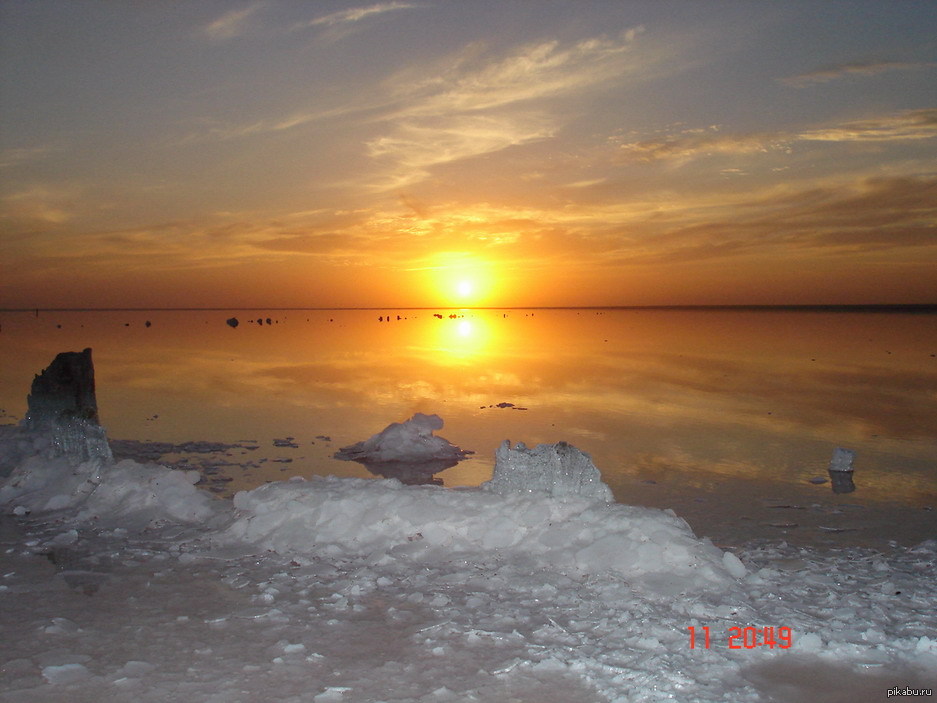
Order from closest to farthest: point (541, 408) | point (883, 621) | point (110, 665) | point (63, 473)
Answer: point (110, 665)
point (883, 621)
point (63, 473)
point (541, 408)

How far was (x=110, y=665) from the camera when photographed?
14.8 ft

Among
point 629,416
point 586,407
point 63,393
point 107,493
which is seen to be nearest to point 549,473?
point 107,493

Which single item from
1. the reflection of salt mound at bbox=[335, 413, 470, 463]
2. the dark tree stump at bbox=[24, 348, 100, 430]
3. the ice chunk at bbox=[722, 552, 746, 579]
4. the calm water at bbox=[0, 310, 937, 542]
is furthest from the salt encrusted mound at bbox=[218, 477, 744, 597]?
the reflection of salt mound at bbox=[335, 413, 470, 463]

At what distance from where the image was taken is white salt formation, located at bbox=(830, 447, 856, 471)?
1168 cm

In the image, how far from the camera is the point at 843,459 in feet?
38.3

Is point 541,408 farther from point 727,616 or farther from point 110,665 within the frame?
point 110,665

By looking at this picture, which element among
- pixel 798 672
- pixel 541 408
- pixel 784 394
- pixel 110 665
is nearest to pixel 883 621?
pixel 798 672

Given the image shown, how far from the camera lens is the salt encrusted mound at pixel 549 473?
7852mm

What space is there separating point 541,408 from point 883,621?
13888 mm
